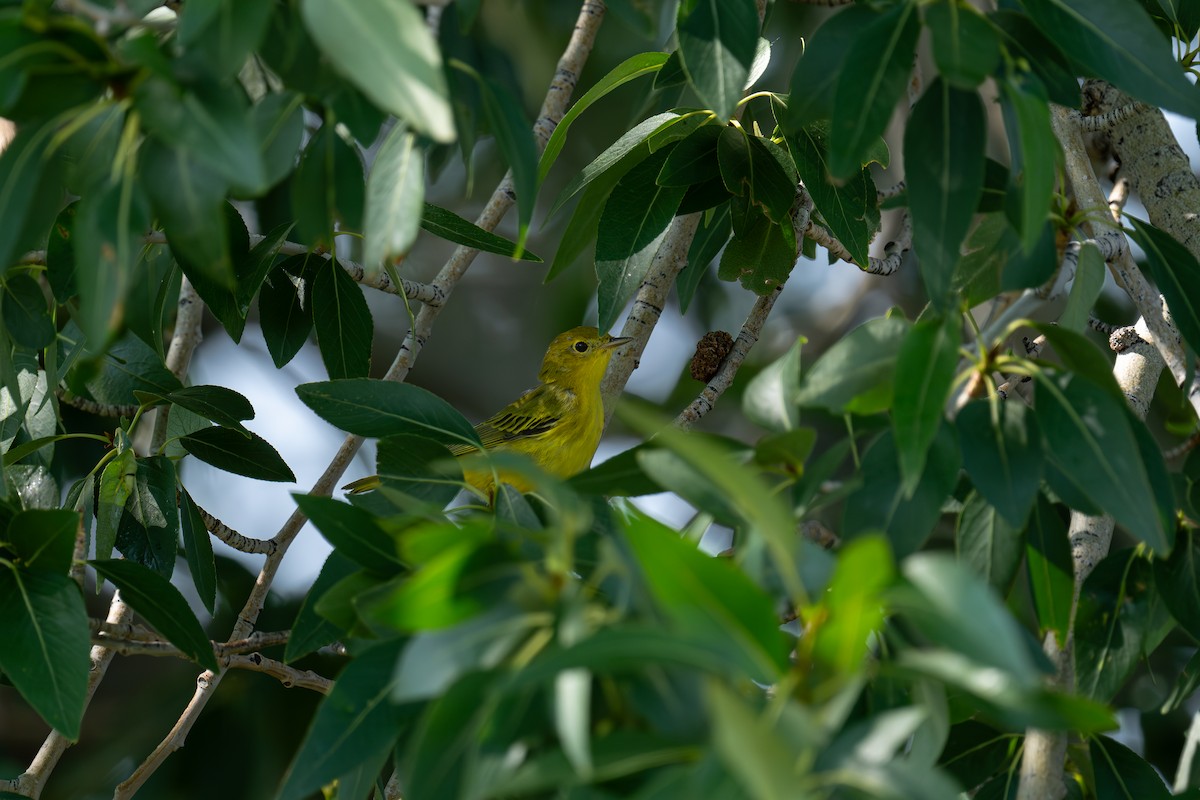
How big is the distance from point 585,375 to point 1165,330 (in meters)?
4.19

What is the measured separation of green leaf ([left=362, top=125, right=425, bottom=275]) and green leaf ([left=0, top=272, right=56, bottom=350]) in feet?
4.47

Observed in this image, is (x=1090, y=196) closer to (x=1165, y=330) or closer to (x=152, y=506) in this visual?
(x=1165, y=330)

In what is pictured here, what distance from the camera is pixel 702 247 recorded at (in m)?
3.35

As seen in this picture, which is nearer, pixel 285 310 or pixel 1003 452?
pixel 1003 452

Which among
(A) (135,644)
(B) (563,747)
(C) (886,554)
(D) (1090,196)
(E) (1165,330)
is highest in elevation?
(D) (1090,196)

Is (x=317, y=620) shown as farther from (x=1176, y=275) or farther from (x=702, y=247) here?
(x=702, y=247)

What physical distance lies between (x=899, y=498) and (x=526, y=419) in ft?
15.1

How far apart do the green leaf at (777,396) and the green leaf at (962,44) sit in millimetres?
411

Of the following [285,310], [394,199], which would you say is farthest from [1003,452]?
[285,310]

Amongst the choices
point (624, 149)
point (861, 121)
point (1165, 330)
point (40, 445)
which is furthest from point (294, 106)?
point (1165, 330)

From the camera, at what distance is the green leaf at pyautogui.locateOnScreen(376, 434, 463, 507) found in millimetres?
2078

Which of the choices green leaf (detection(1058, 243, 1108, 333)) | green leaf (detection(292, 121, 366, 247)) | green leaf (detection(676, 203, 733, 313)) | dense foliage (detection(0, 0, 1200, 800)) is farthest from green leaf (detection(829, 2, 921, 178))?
green leaf (detection(676, 203, 733, 313))

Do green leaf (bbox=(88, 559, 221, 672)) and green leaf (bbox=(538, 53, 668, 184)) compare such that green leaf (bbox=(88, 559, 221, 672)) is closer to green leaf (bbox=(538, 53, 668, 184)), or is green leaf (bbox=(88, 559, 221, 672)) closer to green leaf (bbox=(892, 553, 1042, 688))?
green leaf (bbox=(538, 53, 668, 184))

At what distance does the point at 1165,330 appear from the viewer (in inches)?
96.7
